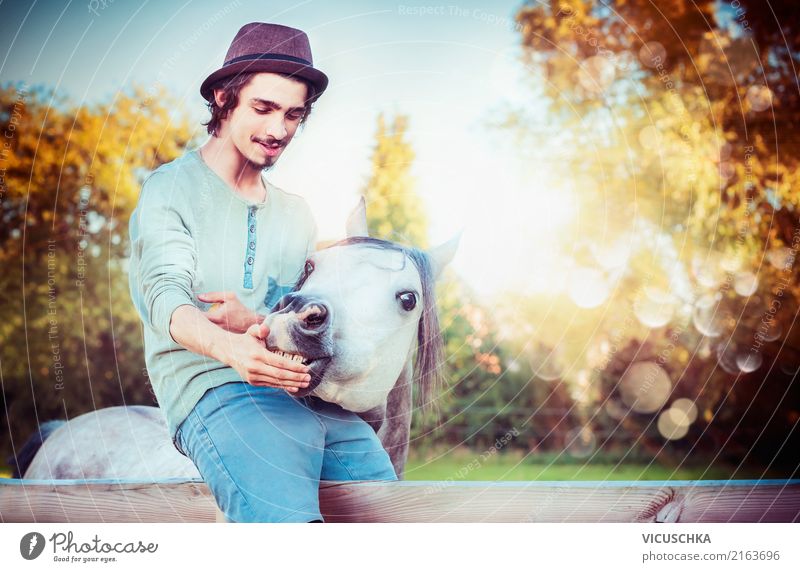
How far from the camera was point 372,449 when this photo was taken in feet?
8.39

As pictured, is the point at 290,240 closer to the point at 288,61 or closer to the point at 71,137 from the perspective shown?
the point at 288,61

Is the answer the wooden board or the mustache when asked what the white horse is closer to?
the wooden board

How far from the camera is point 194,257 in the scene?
2578mm

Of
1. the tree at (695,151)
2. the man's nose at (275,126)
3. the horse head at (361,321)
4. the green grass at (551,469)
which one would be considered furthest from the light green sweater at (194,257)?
the green grass at (551,469)

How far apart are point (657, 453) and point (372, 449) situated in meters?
4.87

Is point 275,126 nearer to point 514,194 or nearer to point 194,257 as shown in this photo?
point 194,257

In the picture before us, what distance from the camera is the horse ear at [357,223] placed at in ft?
8.95

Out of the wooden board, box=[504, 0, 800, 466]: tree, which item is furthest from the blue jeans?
box=[504, 0, 800, 466]: tree

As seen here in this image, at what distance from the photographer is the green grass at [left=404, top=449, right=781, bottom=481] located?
5801 mm

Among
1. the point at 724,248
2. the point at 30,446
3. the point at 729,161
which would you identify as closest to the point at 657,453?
the point at 724,248

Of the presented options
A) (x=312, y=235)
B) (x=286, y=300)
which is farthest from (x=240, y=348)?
(x=312, y=235)

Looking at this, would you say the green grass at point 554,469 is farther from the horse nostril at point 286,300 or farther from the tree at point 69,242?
the horse nostril at point 286,300

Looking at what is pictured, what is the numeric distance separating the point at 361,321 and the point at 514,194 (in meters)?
1.38
